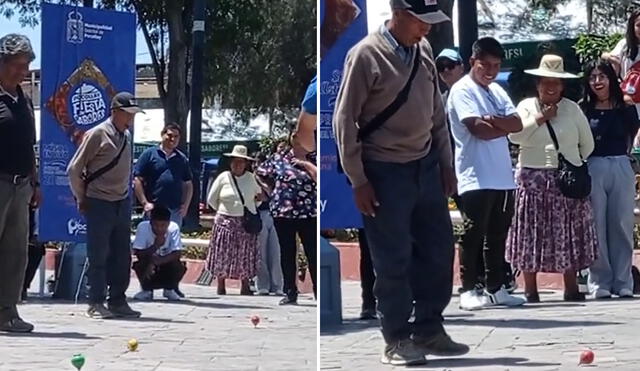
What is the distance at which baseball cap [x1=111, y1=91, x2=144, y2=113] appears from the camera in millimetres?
6000

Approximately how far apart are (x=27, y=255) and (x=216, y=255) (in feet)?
5.02

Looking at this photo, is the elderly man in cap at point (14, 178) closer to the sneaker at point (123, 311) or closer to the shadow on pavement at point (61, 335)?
the shadow on pavement at point (61, 335)

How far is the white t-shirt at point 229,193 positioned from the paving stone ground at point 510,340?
2.01 feet

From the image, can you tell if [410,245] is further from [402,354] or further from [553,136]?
[553,136]

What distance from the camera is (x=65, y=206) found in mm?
6727

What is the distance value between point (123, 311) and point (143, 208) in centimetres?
53

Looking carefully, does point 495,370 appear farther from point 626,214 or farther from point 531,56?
point 626,214

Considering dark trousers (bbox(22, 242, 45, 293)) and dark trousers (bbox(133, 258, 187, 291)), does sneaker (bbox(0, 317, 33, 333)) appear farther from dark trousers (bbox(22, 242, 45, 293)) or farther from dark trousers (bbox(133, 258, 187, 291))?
dark trousers (bbox(133, 258, 187, 291))

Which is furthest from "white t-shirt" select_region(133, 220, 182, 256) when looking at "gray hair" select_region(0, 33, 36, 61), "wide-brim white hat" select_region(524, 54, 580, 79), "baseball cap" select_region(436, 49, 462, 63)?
"wide-brim white hat" select_region(524, 54, 580, 79)

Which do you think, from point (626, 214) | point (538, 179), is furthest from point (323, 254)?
point (626, 214)

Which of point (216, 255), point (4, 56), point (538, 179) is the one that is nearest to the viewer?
point (216, 255)

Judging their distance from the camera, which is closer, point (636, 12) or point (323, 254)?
point (323, 254)

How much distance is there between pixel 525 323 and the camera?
525 cm

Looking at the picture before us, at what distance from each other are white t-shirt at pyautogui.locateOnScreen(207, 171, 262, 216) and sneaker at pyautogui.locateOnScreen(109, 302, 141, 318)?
1262mm
